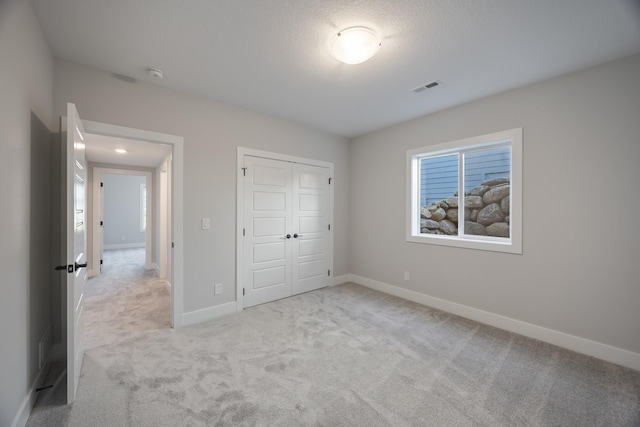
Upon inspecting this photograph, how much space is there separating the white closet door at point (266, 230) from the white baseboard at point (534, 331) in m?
1.78

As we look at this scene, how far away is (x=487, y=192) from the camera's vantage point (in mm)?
3129

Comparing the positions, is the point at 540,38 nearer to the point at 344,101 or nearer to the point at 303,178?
the point at 344,101

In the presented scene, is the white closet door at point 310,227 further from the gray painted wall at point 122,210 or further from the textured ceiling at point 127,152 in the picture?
the gray painted wall at point 122,210

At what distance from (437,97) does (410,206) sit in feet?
4.74

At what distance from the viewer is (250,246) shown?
339 centimetres

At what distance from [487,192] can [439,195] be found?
1.97ft

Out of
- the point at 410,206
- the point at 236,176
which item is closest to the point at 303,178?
the point at 236,176

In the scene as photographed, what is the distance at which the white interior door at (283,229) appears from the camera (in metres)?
3.39

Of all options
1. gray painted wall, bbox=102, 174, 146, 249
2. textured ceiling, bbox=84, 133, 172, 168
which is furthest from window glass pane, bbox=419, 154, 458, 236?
gray painted wall, bbox=102, 174, 146, 249

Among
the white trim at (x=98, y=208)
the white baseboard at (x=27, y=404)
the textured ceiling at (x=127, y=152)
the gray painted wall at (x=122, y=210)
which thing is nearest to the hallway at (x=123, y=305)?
the white trim at (x=98, y=208)

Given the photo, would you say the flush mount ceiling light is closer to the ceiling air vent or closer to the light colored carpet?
the ceiling air vent

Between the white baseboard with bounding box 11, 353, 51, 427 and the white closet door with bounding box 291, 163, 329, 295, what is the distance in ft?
8.47

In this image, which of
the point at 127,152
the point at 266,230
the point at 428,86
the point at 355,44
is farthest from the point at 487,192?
the point at 127,152

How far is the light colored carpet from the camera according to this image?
1.60m
